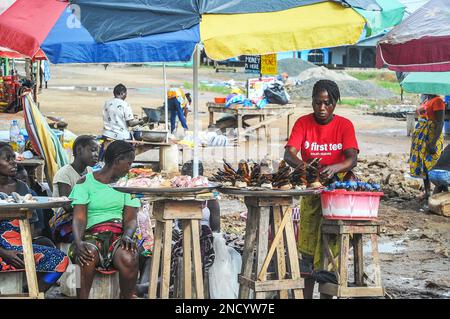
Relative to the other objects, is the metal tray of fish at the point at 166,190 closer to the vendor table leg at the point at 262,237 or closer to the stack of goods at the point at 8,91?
the vendor table leg at the point at 262,237

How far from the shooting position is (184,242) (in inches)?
236

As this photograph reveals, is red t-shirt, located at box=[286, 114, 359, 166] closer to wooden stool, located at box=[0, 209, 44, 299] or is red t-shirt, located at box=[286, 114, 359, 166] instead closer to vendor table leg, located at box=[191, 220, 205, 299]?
vendor table leg, located at box=[191, 220, 205, 299]

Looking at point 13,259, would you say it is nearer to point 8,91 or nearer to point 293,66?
point 8,91

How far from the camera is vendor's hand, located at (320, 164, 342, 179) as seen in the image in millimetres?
6125

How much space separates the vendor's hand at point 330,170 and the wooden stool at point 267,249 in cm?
34

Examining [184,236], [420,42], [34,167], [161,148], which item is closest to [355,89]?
[161,148]

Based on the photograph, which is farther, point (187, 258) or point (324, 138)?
point (324, 138)

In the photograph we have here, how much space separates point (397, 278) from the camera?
7.98 m

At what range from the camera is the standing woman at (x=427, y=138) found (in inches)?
443

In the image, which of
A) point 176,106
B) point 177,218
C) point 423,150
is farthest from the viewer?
point 176,106

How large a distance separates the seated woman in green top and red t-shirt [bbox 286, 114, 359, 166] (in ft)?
4.39

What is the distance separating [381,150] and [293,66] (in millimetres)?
26427

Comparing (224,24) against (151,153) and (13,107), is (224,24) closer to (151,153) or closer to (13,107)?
(151,153)
